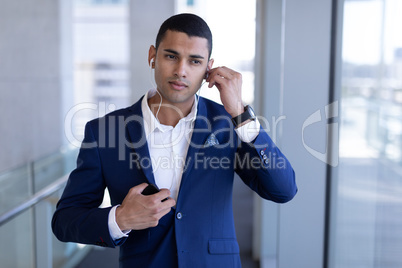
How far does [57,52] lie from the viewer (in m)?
3.48

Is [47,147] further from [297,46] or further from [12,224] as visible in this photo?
[297,46]

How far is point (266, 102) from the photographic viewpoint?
3.82m

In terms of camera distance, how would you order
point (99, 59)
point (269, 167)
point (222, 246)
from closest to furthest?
point (269, 167) < point (222, 246) < point (99, 59)

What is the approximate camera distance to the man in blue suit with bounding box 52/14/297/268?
5.16 feet

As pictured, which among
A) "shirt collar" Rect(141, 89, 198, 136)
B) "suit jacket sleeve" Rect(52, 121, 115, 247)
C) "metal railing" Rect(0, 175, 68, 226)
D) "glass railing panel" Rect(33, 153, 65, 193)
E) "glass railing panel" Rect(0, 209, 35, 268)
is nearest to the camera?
"suit jacket sleeve" Rect(52, 121, 115, 247)

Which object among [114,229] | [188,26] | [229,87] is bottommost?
[114,229]

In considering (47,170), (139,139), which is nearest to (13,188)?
(47,170)

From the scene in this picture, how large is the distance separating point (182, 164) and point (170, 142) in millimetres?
112

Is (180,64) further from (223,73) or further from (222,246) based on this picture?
(222,246)

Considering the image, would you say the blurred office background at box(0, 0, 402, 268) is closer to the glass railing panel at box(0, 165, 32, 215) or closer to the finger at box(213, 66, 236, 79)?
the glass railing panel at box(0, 165, 32, 215)

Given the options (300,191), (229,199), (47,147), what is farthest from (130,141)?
(47,147)

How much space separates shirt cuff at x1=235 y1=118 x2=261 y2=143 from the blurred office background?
18.5 inches

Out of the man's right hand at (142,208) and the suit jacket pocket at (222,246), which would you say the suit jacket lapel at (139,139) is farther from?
the suit jacket pocket at (222,246)

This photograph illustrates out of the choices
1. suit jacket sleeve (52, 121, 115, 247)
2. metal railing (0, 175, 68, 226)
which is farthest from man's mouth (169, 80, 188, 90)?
metal railing (0, 175, 68, 226)
